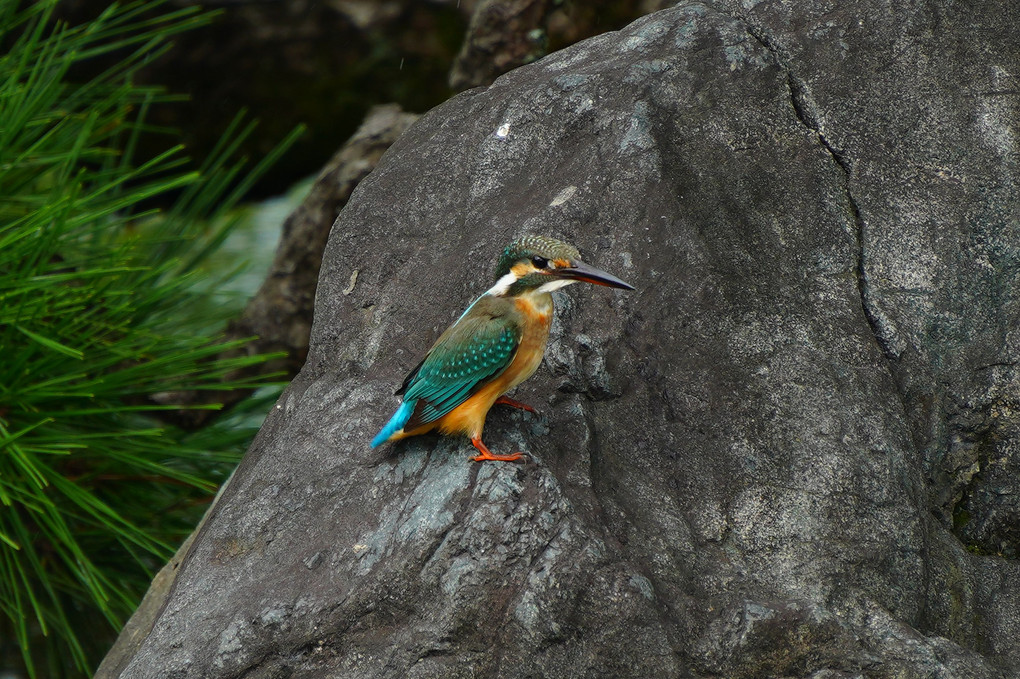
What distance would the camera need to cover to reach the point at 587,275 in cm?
274

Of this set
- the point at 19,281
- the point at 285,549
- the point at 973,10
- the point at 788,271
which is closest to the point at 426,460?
the point at 285,549

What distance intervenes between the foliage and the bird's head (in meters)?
1.33

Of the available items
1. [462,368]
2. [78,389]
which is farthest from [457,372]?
[78,389]

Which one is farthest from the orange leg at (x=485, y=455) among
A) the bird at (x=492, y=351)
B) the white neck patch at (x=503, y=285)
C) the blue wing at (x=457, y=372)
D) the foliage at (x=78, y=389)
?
the foliage at (x=78, y=389)

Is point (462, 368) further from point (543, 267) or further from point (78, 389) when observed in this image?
point (78, 389)

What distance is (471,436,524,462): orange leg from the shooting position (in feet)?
8.77

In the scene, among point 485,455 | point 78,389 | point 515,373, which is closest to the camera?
point 485,455

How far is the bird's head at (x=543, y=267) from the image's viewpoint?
2.75 metres

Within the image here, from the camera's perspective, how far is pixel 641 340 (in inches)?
118

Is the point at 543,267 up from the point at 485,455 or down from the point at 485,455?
up

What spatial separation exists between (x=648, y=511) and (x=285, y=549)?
37.6 inches

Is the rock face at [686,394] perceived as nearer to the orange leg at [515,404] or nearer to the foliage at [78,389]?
the orange leg at [515,404]

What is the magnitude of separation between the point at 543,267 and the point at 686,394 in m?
0.54

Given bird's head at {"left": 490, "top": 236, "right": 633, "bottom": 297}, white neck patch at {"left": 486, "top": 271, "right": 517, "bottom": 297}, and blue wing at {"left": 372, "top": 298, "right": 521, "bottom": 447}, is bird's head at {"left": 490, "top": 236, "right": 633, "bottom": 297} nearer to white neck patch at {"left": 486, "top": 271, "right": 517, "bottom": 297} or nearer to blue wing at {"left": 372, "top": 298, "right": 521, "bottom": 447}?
white neck patch at {"left": 486, "top": 271, "right": 517, "bottom": 297}
